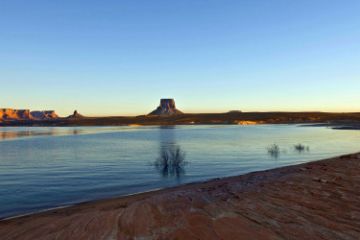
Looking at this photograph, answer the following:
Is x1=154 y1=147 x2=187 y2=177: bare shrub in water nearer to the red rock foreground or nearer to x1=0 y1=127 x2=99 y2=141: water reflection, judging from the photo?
the red rock foreground

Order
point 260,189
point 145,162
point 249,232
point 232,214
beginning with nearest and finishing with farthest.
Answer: point 249,232
point 232,214
point 260,189
point 145,162

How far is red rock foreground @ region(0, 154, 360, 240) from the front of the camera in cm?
779

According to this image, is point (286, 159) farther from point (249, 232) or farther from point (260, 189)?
point (249, 232)

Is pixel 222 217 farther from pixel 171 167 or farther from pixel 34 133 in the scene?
pixel 34 133

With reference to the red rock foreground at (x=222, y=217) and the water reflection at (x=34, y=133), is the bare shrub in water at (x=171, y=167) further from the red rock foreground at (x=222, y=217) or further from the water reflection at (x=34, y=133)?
the water reflection at (x=34, y=133)

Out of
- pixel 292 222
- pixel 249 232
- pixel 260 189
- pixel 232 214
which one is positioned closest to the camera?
pixel 249 232

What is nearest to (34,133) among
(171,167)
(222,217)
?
(171,167)

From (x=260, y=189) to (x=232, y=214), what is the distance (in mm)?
3778

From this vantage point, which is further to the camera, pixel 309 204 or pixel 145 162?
pixel 145 162

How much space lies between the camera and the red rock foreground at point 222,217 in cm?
779

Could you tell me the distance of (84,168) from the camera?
936 inches

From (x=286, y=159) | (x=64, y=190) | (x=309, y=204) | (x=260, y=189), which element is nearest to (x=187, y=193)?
(x=260, y=189)

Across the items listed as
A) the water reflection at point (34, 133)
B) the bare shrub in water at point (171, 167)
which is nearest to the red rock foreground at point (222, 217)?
the bare shrub in water at point (171, 167)

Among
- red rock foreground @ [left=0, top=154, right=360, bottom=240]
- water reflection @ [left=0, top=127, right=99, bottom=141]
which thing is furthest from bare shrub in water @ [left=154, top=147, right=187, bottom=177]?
water reflection @ [left=0, top=127, right=99, bottom=141]
